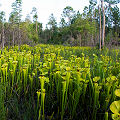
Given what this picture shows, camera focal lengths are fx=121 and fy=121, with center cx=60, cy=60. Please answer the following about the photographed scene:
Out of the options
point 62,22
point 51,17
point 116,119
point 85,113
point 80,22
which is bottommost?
point 85,113

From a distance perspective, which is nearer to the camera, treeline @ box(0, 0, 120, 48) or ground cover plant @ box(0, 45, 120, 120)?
ground cover plant @ box(0, 45, 120, 120)

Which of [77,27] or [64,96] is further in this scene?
[77,27]

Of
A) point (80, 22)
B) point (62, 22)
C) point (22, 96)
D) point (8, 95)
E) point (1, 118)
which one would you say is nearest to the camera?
point (1, 118)

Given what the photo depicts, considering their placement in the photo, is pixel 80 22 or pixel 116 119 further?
pixel 80 22

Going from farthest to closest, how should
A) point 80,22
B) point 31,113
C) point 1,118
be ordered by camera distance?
point 80,22 → point 31,113 → point 1,118

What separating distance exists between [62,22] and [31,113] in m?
35.0

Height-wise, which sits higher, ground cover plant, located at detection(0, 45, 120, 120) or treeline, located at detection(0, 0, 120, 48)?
treeline, located at detection(0, 0, 120, 48)

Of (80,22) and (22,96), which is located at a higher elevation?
(80,22)

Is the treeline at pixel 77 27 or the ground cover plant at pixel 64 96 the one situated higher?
the treeline at pixel 77 27

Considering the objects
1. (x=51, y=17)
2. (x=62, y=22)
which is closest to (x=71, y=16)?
(x=62, y=22)

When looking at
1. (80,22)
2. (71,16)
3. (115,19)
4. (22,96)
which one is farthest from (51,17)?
(22,96)

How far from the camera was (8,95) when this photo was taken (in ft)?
4.36

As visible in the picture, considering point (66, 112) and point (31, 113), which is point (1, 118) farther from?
point (66, 112)

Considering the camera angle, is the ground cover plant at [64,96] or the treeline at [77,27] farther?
the treeline at [77,27]
